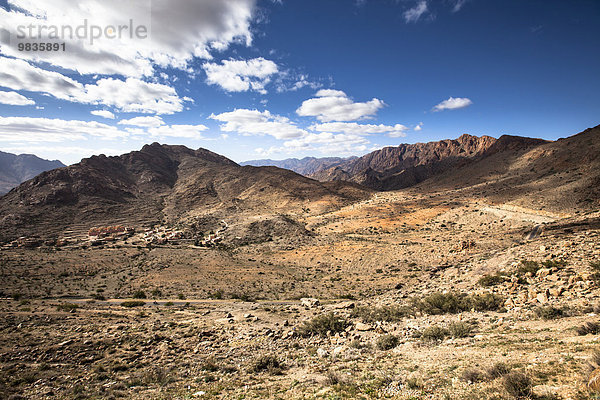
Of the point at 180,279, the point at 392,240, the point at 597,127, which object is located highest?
the point at 597,127

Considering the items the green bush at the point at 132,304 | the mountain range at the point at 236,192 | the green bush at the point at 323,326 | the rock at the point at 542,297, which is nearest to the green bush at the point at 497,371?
the rock at the point at 542,297

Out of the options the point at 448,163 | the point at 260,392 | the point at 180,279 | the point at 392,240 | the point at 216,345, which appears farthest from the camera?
the point at 448,163

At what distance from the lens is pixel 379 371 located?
316 inches

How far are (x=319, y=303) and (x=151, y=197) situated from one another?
96.0 meters

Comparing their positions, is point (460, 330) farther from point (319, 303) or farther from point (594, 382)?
point (319, 303)

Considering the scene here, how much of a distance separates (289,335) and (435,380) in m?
7.92

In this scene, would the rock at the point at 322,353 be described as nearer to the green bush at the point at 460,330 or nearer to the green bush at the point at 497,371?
the green bush at the point at 460,330

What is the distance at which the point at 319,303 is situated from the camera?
19.0m

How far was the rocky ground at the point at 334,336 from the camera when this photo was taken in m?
6.79

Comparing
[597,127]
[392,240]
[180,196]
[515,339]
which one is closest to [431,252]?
[392,240]

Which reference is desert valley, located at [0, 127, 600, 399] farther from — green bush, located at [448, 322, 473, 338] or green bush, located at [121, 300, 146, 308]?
green bush, located at [121, 300, 146, 308]

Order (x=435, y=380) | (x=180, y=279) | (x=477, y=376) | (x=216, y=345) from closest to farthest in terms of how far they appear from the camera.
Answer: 1. (x=477, y=376)
2. (x=435, y=380)
3. (x=216, y=345)
4. (x=180, y=279)

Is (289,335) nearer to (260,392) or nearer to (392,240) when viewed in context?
(260,392)

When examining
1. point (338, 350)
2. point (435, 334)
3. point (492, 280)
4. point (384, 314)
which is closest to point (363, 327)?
point (384, 314)
